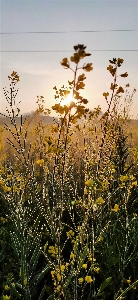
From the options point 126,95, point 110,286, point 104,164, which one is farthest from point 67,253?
point 126,95

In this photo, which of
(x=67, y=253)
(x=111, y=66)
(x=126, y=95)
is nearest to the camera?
(x=111, y=66)

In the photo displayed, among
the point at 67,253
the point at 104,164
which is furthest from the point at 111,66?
the point at 67,253

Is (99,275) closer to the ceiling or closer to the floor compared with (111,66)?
closer to the floor

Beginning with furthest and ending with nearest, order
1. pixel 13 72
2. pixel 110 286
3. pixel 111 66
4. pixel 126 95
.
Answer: pixel 126 95
pixel 110 286
pixel 13 72
pixel 111 66

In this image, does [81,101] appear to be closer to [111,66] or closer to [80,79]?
[80,79]

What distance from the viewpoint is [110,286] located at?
2.86 metres

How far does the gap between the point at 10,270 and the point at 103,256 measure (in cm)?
88

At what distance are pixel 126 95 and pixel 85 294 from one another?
365 cm

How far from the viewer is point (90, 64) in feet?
5.27

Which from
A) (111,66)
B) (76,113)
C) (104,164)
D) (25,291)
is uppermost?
(111,66)

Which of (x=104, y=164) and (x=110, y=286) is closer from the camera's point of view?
(x=110, y=286)

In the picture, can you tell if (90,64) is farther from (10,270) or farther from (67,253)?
(67,253)

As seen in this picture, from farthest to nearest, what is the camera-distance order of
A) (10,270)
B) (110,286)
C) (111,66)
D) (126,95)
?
1. (126,95)
2. (10,270)
3. (110,286)
4. (111,66)

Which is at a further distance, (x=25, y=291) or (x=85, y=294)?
(x=85, y=294)
